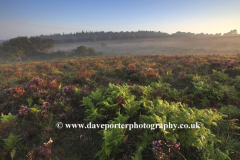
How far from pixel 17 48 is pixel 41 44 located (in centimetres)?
1093

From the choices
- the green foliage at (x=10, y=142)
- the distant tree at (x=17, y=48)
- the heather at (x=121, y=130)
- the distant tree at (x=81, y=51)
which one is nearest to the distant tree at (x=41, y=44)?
the distant tree at (x=17, y=48)

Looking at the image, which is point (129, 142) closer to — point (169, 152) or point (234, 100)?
point (169, 152)

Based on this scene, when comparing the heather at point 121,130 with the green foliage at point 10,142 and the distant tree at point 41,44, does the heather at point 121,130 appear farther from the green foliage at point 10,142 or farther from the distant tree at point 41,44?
the distant tree at point 41,44

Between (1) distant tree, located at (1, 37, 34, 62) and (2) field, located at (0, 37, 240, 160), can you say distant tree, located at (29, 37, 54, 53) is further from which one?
(2) field, located at (0, 37, 240, 160)

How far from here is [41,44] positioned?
61.2 meters

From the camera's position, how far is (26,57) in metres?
58.4

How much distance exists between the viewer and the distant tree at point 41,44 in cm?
6028

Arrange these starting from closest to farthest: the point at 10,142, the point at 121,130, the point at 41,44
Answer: the point at 121,130 → the point at 10,142 → the point at 41,44

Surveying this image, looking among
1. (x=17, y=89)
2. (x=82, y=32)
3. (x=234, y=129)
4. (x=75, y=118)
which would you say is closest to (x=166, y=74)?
(x=234, y=129)

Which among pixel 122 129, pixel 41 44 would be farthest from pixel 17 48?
pixel 122 129

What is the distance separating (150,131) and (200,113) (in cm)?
121

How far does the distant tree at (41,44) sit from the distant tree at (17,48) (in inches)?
108

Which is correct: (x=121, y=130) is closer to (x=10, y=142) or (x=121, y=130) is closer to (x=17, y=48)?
(x=10, y=142)

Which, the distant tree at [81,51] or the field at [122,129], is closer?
the field at [122,129]
